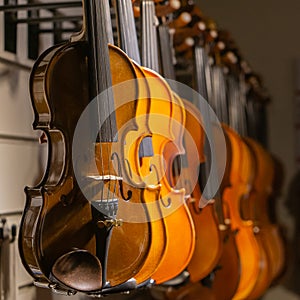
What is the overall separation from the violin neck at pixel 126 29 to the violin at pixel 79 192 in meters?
0.14

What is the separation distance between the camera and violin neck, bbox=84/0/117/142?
4.16 feet

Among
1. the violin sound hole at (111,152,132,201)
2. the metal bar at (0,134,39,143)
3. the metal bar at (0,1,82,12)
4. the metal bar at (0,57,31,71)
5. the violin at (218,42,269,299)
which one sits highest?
the metal bar at (0,1,82,12)

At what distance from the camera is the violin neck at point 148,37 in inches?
63.5

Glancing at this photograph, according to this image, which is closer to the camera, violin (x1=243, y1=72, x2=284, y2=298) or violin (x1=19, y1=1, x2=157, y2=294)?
violin (x1=19, y1=1, x2=157, y2=294)

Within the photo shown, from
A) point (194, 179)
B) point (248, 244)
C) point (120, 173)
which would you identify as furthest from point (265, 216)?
point (120, 173)

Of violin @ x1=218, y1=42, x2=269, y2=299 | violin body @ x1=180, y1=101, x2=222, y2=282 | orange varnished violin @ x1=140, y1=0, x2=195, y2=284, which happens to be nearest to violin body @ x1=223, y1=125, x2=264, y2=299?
violin @ x1=218, y1=42, x2=269, y2=299

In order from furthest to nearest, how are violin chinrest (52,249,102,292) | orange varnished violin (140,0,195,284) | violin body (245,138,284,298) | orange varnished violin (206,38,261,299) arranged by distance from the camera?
violin body (245,138,284,298) < orange varnished violin (206,38,261,299) < orange varnished violin (140,0,195,284) < violin chinrest (52,249,102,292)

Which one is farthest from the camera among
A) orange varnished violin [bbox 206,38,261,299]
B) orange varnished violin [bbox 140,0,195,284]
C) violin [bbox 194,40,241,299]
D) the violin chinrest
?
orange varnished violin [bbox 206,38,261,299]

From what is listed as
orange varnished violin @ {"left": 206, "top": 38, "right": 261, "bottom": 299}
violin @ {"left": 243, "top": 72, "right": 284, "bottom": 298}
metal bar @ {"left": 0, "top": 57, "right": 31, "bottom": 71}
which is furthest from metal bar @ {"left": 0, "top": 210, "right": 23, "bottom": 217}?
violin @ {"left": 243, "top": 72, "right": 284, "bottom": 298}

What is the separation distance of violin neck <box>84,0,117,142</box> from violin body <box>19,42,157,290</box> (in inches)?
0.9

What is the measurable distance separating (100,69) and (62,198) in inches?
9.3

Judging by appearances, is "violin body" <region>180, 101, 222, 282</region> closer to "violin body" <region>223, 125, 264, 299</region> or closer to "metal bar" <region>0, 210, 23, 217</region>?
"violin body" <region>223, 125, 264, 299</region>

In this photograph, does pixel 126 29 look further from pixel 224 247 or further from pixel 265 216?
pixel 265 216

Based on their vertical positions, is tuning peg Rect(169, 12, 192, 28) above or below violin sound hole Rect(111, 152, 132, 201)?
above
